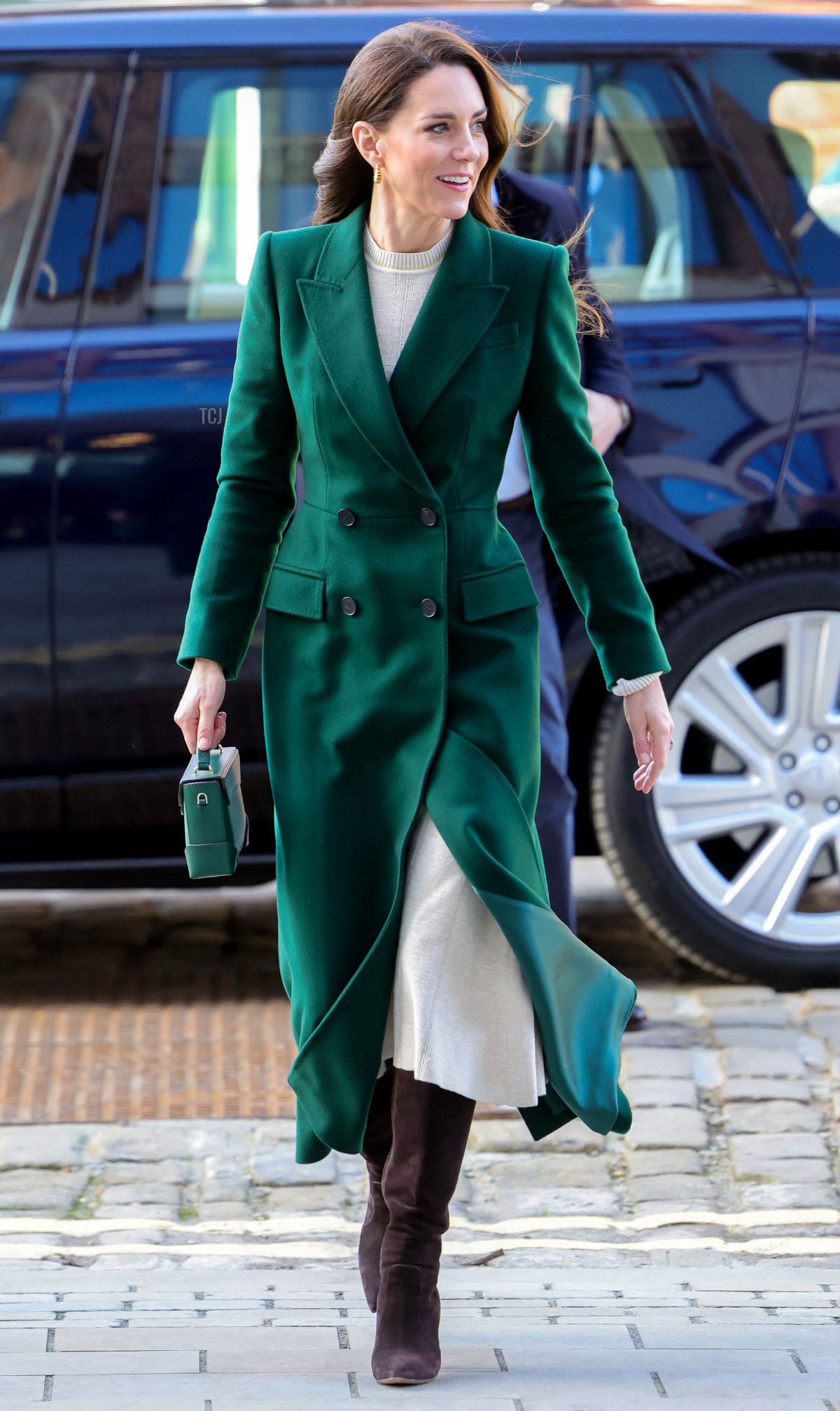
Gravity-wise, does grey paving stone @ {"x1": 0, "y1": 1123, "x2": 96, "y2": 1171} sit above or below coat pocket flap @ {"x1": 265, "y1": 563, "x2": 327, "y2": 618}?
below

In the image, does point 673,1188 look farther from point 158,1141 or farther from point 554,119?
point 554,119

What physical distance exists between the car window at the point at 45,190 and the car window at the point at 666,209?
1.13m

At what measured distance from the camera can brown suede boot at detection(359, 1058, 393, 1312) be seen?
3191 millimetres

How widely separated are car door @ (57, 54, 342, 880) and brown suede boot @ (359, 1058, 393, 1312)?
1.67 meters

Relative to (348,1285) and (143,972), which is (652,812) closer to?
(143,972)

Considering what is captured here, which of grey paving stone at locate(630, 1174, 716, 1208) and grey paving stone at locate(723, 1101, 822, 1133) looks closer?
grey paving stone at locate(630, 1174, 716, 1208)

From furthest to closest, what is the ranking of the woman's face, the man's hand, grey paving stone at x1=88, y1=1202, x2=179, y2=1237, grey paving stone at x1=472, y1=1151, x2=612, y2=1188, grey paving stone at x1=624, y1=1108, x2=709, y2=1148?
the man's hand → grey paving stone at x1=624, y1=1108, x2=709, y2=1148 → grey paving stone at x1=472, y1=1151, x2=612, y2=1188 → grey paving stone at x1=88, y1=1202, x2=179, y2=1237 → the woman's face

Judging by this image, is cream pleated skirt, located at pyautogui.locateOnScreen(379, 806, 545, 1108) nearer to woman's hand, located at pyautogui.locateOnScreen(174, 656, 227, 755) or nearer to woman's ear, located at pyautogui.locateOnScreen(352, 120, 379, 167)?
woman's hand, located at pyautogui.locateOnScreen(174, 656, 227, 755)

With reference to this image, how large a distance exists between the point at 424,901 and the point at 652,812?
200cm

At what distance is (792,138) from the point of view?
→ 499 centimetres

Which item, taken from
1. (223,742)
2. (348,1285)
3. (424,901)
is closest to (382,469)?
(424,901)

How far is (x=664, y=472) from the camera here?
480 centimetres

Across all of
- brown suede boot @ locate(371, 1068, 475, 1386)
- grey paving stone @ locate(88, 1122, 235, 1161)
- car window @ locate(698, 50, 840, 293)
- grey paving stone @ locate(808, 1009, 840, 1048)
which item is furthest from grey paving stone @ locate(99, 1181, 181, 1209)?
car window @ locate(698, 50, 840, 293)

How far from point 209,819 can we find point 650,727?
2.12 ft
